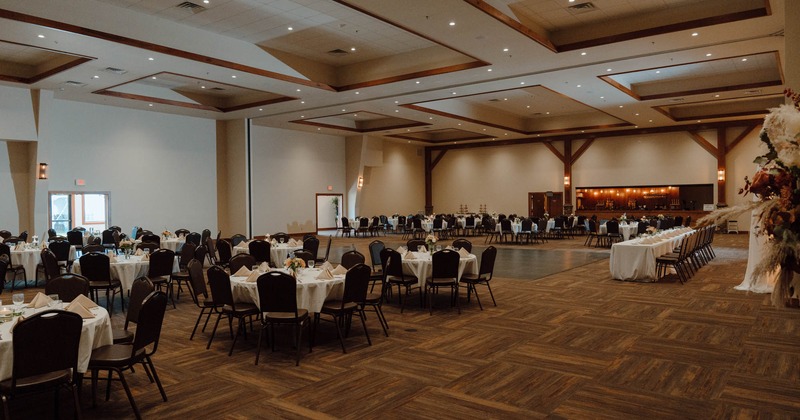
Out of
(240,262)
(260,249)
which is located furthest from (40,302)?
(260,249)

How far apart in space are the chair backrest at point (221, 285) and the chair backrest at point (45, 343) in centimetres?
208

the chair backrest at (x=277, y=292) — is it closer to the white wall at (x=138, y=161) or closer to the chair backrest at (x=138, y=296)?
the chair backrest at (x=138, y=296)

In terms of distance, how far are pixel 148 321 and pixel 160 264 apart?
423cm

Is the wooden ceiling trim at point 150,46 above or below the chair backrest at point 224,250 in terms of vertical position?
above

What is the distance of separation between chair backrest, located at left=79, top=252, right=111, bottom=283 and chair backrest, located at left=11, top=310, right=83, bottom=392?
450 cm

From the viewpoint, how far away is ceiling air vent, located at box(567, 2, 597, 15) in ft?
32.2

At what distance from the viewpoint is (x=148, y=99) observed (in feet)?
50.0

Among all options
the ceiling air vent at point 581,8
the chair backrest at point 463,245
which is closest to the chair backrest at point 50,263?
the chair backrest at point 463,245

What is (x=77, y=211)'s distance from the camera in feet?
51.6

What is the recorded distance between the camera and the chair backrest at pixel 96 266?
7.56 meters

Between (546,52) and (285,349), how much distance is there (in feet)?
27.8

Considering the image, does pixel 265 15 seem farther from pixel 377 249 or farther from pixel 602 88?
pixel 602 88

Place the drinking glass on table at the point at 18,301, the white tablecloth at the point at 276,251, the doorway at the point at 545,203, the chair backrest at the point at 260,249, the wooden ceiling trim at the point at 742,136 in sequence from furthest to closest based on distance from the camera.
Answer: the doorway at the point at 545,203 → the wooden ceiling trim at the point at 742,136 → the white tablecloth at the point at 276,251 → the chair backrest at the point at 260,249 → the drinking glass on table at the point at 18,301

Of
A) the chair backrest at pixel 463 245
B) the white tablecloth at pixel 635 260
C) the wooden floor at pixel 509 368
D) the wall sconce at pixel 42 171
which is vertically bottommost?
Result: the wooden floor at pixel 509 368
